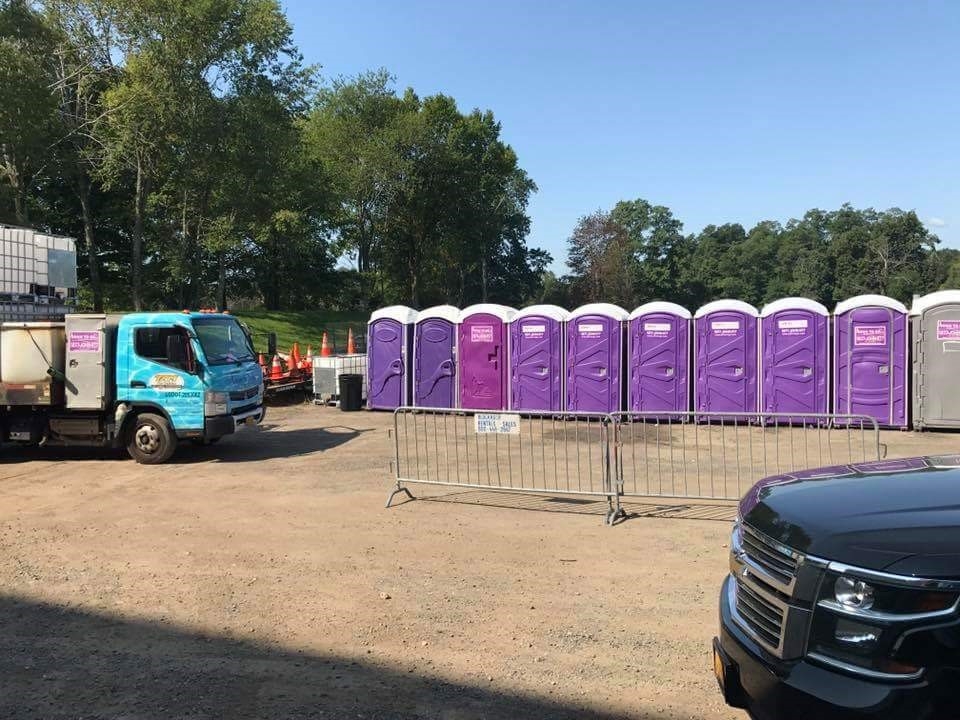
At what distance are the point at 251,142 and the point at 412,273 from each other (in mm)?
24230

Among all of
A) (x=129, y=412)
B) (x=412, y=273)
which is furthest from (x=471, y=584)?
(x=412, y=273)

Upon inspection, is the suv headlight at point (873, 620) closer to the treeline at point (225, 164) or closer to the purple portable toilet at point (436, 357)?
the purple portable toilet at point (436, 357)

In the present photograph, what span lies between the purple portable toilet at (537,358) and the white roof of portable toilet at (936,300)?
6.68 metres

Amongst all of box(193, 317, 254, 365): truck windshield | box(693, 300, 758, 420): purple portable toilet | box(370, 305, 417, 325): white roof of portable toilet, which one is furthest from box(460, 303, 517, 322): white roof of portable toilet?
box(193, 317, 254, 365): truck windshield

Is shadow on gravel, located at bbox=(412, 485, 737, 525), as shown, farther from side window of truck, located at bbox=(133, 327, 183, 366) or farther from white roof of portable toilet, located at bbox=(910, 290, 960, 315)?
white roof of portable toilet, located at bbox=(910, 290, 960, 315)

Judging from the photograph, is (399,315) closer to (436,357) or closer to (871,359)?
(436,357)

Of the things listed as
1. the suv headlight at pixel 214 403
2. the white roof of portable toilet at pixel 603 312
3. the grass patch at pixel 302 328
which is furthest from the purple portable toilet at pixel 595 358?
the grass patch at pixel 302 328

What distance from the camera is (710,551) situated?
20.6ft

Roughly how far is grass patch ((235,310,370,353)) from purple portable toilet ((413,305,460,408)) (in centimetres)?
1638

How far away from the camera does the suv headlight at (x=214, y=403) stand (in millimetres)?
10531

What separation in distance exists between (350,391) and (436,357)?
239cm

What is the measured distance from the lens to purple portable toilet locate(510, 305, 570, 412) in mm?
15289

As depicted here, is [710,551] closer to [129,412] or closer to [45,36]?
[129,412]

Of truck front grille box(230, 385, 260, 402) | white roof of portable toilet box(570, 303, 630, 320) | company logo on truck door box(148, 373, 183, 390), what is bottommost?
truck front grille box(230, 385, 260, 402)
